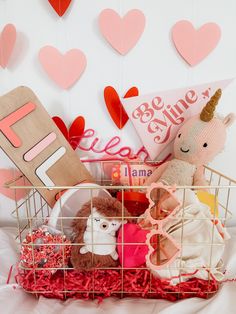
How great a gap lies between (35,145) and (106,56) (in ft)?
1.01

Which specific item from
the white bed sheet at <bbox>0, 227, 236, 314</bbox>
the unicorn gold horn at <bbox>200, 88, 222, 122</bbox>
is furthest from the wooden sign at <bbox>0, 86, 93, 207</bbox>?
the unicorn gold horn at <bbox>200, 88, 222, 122</bbox>

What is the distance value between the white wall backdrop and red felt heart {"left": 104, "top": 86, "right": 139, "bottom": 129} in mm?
14

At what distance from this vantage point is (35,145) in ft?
2.19

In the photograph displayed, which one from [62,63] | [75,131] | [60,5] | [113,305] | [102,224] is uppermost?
[60,5]

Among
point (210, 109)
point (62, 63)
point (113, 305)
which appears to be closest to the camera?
point (113, 305)

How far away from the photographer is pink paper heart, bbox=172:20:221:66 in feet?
2.53

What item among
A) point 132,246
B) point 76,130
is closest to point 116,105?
point 76,130

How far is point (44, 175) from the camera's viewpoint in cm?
67

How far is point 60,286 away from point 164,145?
43cm

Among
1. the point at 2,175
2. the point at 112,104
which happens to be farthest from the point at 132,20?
the point at 2,175

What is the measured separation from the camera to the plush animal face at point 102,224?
606 millimetres

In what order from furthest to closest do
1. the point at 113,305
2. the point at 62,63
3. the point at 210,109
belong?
the point at 62,63 < the point at 210,109 < the point at 113,305

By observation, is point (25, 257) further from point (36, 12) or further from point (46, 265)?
point (36, 12)

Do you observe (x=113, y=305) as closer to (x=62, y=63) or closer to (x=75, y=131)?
(x=75, y=131)
